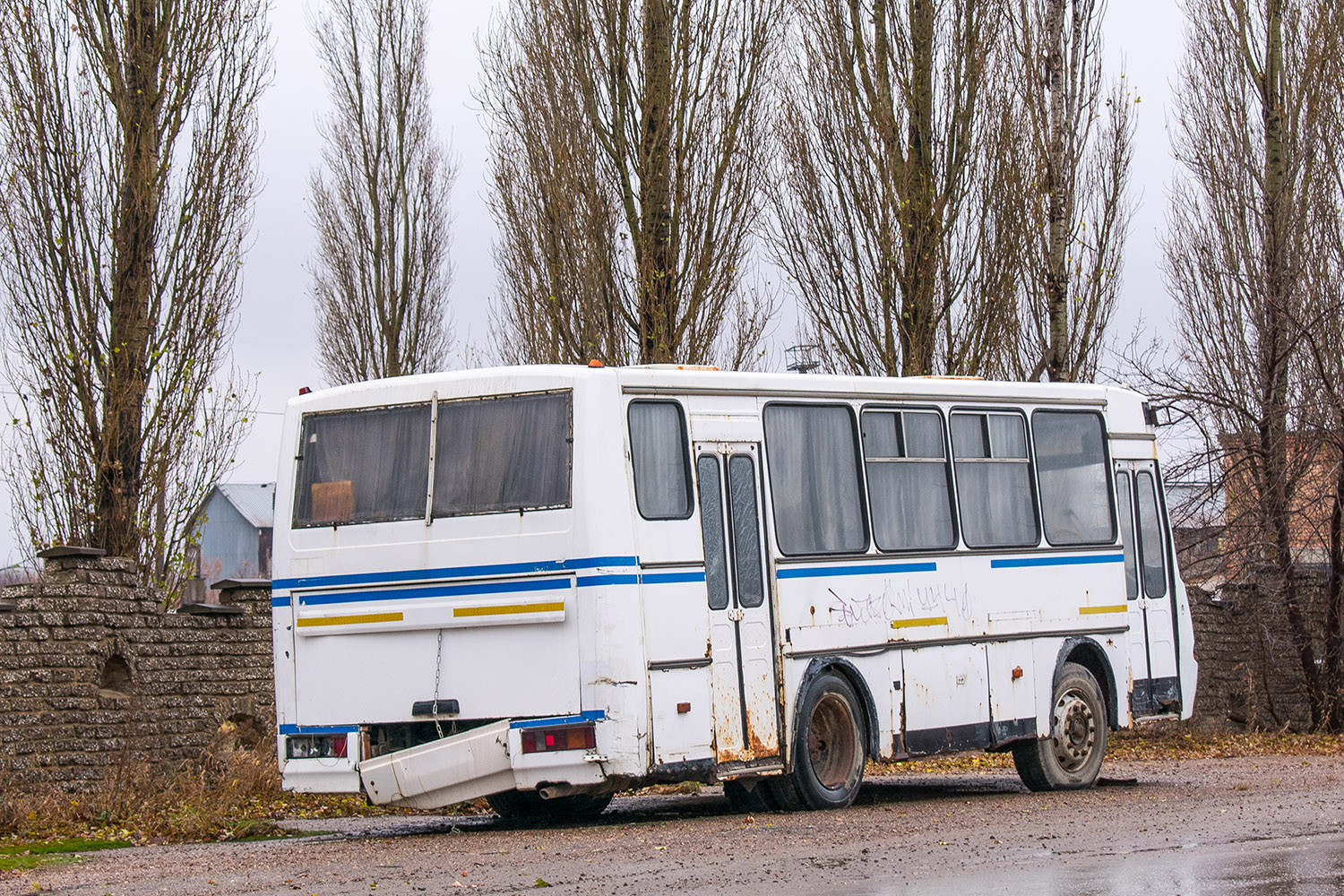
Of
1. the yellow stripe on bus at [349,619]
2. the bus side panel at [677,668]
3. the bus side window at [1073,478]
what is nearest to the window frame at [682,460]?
the bus side panel at [677,668]

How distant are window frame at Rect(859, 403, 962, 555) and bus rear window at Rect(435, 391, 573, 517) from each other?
3022mm

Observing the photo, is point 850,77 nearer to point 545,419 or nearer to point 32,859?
point 545,419

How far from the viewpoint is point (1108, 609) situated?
51.8ft

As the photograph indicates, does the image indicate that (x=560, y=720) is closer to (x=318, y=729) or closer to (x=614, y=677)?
(x=614, y=677)

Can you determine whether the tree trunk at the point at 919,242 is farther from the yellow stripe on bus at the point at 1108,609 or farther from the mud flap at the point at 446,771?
the mud flap at the point at 446,771

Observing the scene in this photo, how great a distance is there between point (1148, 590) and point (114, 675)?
31.0ft

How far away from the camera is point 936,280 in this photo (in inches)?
974

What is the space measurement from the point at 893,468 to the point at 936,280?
442 inches

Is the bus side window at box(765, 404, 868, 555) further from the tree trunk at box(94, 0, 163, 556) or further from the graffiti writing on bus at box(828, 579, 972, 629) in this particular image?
the tree trunk at box(94, 0, 163, 556)

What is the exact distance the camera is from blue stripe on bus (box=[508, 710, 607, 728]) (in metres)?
11.4

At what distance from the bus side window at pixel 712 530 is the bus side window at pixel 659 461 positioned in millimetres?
170

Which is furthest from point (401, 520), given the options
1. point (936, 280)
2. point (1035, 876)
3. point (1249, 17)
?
point (1249, 17)

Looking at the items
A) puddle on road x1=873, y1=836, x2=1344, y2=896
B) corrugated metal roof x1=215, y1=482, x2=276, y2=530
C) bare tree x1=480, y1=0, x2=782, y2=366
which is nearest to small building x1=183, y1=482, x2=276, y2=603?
corrugated metal roof x1=215, y1=482, x2=276, y2=530

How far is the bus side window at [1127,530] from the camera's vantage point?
1603cm
